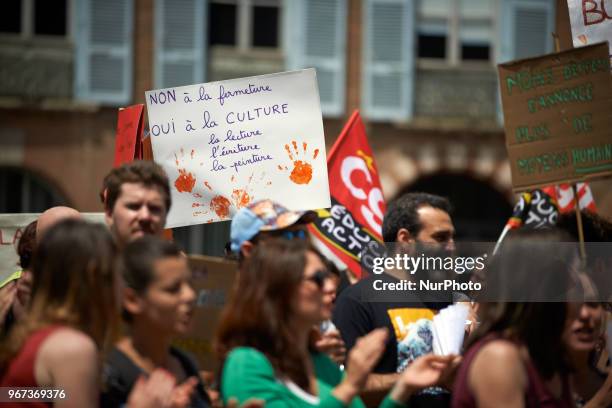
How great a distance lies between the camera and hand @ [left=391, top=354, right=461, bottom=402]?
341 cm

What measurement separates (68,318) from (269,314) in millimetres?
586

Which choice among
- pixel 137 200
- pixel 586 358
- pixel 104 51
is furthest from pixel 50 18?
pixel 586 358

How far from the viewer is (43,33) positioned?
16.7 metres

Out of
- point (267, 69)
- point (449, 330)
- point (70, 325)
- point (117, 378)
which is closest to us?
point (70, 325)

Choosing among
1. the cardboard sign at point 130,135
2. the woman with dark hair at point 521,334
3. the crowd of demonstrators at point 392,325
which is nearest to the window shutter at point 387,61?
the cardboard sign at point 130,135

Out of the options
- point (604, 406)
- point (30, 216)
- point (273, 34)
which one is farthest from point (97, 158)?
point (604, 406)

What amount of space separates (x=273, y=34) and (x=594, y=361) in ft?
42.9

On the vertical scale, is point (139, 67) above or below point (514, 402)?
above

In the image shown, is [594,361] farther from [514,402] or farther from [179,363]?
[179,363]

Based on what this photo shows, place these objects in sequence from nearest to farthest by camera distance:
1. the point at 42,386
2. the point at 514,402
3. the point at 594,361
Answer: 1. the point at 42,386
2. the point at 514,402
3. the point at 594,361

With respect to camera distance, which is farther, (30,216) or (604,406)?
(30,216)

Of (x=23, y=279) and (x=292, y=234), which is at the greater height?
(x=292, y=234)

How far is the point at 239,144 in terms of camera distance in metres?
5.42

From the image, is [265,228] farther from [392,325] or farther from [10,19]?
[10,19]
